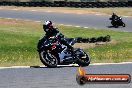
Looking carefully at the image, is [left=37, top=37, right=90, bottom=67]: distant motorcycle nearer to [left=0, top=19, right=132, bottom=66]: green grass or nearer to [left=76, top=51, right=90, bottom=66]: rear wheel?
[left=76, top=51, right=90, bottom=66]: rear wheel

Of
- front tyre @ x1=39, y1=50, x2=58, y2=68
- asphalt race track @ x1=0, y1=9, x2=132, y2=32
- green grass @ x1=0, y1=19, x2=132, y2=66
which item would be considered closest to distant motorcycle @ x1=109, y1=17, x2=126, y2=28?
asphalt race track @ x1=0, y1=9, x2=132, y2=32

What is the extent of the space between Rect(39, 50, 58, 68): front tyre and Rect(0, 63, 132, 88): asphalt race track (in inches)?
9.1

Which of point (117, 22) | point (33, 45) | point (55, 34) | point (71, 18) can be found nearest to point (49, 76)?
point (55, 34)

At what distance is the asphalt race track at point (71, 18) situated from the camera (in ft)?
130

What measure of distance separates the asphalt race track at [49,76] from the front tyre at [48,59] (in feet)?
0.75

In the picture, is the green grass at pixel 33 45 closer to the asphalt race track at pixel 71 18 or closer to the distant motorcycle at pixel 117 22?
the distant motorcycle at pixel 117 22

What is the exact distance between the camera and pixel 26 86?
1244 cm

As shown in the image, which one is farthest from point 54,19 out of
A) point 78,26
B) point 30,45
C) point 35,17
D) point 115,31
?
point 30,45

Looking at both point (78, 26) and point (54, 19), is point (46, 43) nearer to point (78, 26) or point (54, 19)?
point (78, 26)

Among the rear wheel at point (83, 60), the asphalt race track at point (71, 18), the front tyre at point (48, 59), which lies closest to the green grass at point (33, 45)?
the front tyre at point (48, 59)

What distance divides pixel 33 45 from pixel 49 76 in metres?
12.0

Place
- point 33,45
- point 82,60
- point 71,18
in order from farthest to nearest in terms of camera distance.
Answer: point 71,18 → point 33,45 → point 82,60

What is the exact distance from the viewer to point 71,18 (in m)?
43.9

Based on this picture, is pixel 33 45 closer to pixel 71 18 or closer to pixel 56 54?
pixel 56 54
